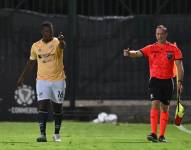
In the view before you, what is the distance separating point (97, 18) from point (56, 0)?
1315 mm

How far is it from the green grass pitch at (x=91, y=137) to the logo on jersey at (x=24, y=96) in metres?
0.72

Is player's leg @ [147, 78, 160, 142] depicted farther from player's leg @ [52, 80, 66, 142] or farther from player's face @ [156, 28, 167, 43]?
player's leg @ [52, 80, 66, 142]

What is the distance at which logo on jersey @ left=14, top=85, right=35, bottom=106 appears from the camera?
19906mm

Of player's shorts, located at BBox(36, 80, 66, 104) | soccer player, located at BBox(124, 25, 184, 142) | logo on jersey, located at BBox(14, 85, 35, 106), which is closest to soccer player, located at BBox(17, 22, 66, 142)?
player's shorts, located at BBox(36, 80, 66, 104)

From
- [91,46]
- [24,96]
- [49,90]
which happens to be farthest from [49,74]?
[91,46]

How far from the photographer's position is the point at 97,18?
20.2m

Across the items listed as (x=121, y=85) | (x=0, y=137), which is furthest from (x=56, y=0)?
(x=0, y=137)

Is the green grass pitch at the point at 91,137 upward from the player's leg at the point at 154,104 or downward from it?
downward

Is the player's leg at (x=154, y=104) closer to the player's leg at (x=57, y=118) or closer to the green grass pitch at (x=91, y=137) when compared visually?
the green grass pitch at (x=91, y=137)

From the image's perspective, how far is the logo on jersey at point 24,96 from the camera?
65.3ft

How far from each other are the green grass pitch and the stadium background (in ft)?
2.90

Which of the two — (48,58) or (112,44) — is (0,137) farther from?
(112,44)

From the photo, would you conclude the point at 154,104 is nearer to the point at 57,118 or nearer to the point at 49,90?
the point at 57,118

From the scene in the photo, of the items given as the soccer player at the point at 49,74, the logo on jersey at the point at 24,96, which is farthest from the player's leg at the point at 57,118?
the logo on jersey at the point at 24,96
